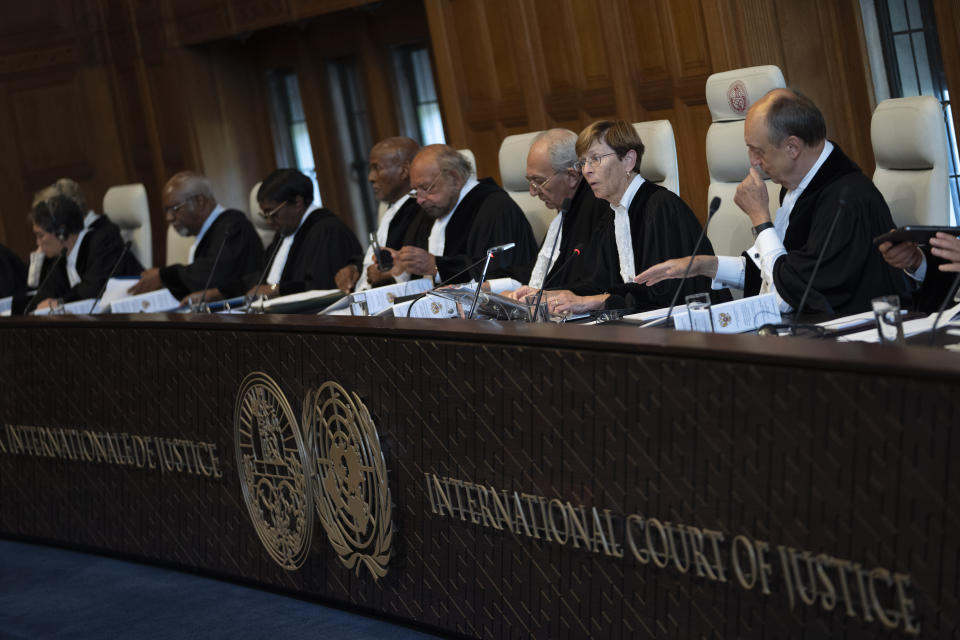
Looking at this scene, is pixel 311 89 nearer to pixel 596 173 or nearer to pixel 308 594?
pixel 596 173

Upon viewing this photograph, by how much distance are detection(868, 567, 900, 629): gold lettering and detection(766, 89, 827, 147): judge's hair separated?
1717 mm

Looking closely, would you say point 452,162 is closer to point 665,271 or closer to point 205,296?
point 205,296

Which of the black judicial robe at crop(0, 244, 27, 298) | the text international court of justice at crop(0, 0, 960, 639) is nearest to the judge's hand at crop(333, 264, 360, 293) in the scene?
the text international court of justice at crop(0, 0, 960, 639)

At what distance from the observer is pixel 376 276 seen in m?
5.16

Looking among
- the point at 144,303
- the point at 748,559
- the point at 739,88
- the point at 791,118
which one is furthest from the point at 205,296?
the point at 748,559

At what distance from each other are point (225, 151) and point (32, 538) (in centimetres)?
559

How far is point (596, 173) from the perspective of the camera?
160 inches

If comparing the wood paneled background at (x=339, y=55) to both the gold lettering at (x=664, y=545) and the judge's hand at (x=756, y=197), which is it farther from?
the gold lettering at (x=664, y=545)

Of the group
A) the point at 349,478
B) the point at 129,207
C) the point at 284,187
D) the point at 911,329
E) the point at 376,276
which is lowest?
the point at 349,478

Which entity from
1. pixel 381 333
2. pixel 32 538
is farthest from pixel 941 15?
pixel 32 538

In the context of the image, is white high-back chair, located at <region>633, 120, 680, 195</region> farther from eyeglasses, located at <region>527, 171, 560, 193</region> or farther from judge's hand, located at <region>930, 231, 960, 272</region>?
judge's hand, located at <region>930, 231, 960, 272</region>

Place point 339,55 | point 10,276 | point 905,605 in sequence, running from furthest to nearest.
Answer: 1. point 339,55
2. point 10,276
3. point 905,605

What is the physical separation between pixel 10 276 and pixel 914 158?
6274mm

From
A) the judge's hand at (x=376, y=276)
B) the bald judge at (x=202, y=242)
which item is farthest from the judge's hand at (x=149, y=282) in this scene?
the judge's hand at (x=376, y=276)
